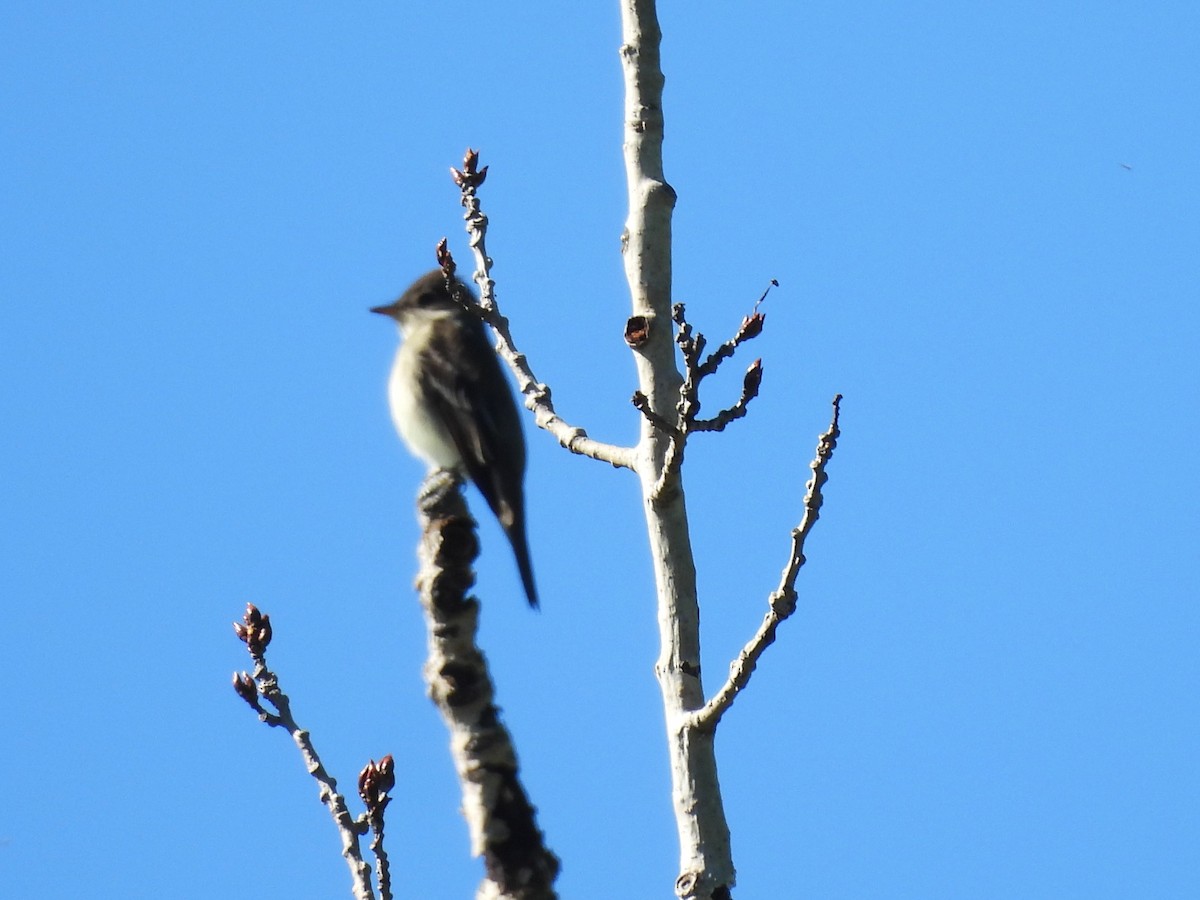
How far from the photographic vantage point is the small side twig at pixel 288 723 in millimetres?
4492

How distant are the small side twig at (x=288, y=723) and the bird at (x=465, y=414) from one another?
105 inches

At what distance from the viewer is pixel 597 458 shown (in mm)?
5617

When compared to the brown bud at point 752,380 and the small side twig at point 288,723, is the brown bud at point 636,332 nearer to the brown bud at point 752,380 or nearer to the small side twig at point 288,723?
the brown bud at point 752,380

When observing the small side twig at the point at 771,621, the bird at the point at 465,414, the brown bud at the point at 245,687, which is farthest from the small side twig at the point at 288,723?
the bird at the point at 465,414

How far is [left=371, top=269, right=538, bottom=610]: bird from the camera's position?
8.51 meters

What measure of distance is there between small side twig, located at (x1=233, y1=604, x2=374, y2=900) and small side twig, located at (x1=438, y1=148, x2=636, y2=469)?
Result: 48.6 inches

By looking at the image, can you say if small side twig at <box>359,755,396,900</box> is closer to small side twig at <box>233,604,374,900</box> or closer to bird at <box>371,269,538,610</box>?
small side twig at <box>233,604,374,900</box>

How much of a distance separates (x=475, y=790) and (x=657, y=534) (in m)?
1.68

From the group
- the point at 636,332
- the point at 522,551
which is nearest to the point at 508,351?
the point at 636,332

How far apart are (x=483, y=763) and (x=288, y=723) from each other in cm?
170

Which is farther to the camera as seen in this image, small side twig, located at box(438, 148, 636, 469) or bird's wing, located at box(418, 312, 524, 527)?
bird's wing, located at box(418, 312, 524, 527)

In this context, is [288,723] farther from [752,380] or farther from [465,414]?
[465,414]

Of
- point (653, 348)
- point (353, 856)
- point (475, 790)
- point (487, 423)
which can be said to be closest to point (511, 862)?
point (475, 790)

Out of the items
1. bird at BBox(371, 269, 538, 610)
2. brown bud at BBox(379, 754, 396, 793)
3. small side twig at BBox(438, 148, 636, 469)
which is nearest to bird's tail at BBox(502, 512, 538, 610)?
bird at BBox(371, 269, 538, 610)
